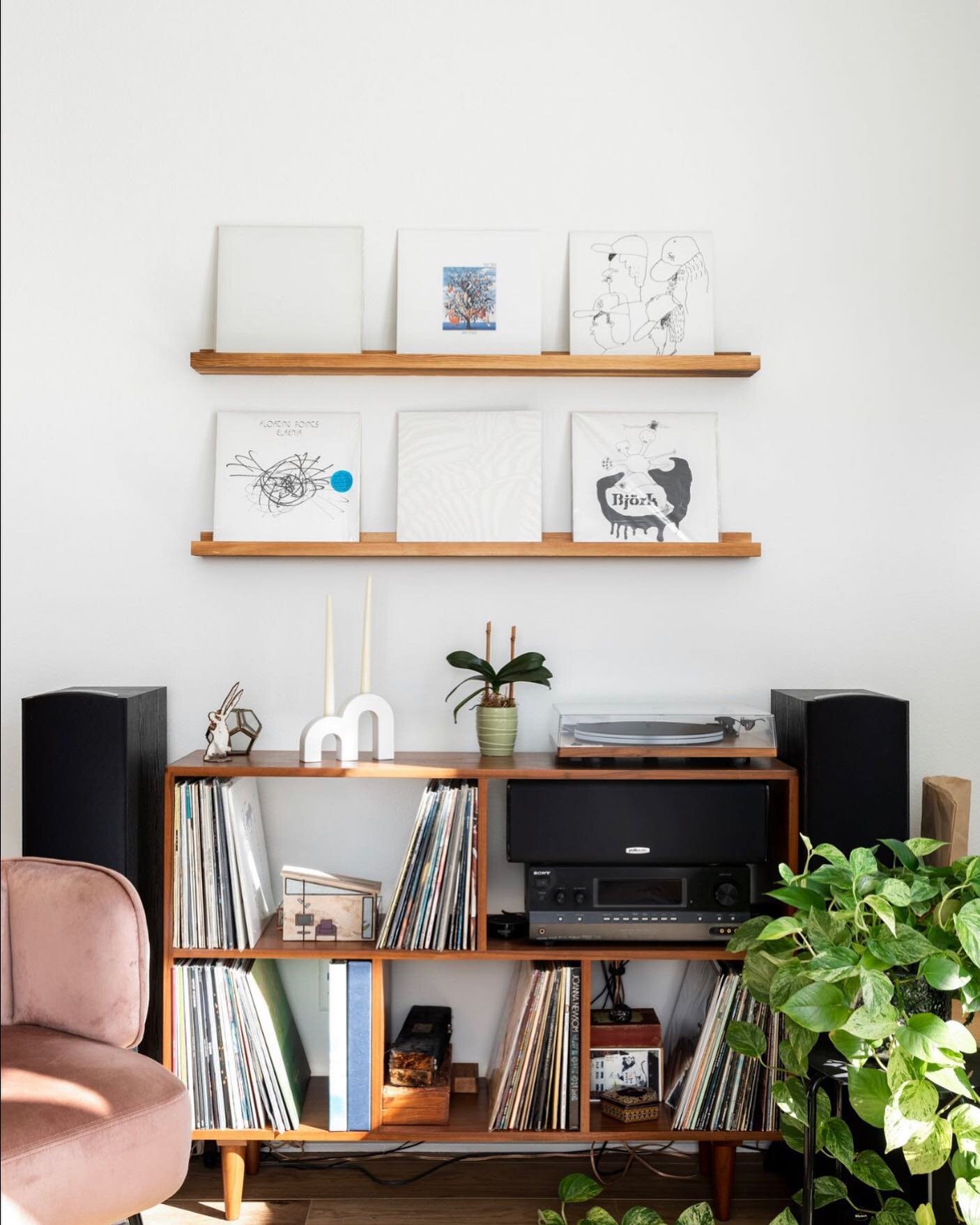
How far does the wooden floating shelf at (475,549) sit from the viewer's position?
2.32 meters

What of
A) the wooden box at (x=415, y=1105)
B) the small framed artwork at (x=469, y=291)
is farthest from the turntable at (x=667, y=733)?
the small framed artwork at (x=469, y=291)

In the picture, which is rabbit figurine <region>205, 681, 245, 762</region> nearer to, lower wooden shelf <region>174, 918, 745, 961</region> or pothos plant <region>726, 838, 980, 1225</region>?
lower wooden shelf <region>174, 918, 745, 961</region>

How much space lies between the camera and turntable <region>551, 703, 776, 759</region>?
2125 mm

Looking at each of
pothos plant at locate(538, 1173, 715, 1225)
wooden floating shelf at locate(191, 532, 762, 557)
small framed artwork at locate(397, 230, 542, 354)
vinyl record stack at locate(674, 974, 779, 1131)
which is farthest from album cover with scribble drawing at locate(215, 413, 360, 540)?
pothos plant at locate(538, 1173, 715, 1225)

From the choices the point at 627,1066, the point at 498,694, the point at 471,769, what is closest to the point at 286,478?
the point at 498,694

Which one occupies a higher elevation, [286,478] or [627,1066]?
[286,478]

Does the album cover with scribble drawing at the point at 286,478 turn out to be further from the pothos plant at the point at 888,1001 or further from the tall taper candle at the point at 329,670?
the pothos plant at the point at 888,1001

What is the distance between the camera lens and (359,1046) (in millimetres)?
2115

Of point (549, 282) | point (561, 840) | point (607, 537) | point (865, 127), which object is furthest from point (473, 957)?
point (865, 127)

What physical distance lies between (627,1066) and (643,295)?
63.7 inches

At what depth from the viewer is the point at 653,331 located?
2.39 metres

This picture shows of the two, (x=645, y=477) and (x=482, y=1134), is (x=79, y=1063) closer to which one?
(x=482, y=1134)

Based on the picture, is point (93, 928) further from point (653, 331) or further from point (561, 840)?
point (653, 331)

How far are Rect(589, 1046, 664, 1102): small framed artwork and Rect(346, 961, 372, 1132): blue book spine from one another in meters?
0.46
